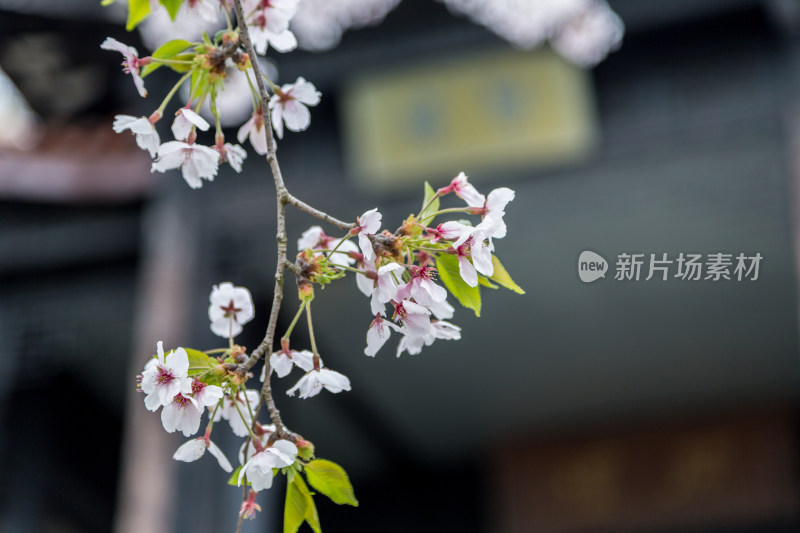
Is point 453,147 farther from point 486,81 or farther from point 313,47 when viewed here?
point 313,47

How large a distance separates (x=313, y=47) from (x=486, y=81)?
2.63 feet

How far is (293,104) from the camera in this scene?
40.6 inches

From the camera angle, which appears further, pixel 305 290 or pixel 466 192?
pixel 466 192

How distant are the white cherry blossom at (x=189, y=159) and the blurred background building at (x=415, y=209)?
299cm

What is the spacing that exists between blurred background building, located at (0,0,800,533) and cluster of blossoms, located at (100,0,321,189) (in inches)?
114

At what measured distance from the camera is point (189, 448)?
35.7 inches

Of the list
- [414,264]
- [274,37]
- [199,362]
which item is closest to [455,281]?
[414,264]

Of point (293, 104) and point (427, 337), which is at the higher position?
point (293, 104)

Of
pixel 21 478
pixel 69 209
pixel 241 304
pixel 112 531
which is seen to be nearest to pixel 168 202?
pixel 69 209

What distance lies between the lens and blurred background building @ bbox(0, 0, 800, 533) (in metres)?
3.91

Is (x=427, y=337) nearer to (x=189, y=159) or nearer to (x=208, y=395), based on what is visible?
(x=208, y=395)

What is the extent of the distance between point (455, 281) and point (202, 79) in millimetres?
343

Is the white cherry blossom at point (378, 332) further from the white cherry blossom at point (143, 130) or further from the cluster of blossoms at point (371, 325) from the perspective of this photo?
the white cherry blossom at point (143, 130)

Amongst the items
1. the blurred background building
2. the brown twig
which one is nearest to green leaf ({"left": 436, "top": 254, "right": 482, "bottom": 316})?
the brown twig
